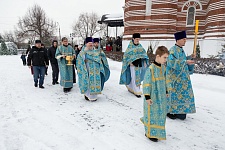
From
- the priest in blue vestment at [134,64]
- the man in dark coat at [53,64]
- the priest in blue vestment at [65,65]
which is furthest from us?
the man in dark coat at [53,64]

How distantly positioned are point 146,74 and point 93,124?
1735mm

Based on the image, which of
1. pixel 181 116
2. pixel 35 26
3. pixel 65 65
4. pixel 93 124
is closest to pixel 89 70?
pixel 65 65

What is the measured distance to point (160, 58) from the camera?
3.15 metres

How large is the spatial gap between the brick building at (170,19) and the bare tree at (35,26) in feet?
70.2

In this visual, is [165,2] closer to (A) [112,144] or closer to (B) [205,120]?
(B) [205,120]

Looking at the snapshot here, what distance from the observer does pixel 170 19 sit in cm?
1752

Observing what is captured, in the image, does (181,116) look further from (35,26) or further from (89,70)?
(35,26)

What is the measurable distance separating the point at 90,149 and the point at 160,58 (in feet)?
6.36

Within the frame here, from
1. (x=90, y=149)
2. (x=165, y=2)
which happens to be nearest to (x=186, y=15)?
(x=165, y=2)

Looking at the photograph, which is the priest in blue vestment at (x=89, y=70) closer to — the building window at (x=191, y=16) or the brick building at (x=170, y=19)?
the brick building at (x=170, y=19)

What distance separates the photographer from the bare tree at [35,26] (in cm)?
3454

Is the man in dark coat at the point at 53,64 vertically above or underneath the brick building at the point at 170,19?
underneath

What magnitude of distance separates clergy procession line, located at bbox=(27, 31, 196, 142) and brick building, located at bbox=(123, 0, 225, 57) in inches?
477


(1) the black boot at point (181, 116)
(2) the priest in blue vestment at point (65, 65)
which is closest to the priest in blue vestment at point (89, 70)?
(2) the priest in blue vestment at point (65, 65)
